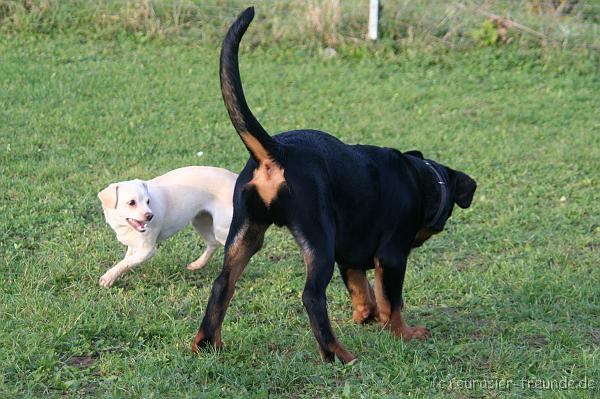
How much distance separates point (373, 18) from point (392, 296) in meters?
7.51

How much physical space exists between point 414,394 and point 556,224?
11.1 ft

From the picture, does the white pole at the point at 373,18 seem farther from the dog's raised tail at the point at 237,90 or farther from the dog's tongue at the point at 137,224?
the dog's raised tail at the point at 237,90

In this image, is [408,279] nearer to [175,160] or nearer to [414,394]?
[414,394]

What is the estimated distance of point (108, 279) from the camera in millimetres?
5676

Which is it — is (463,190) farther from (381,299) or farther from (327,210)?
(327,210)

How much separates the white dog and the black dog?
110 cm

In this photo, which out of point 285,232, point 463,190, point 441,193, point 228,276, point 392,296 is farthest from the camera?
point 285,232

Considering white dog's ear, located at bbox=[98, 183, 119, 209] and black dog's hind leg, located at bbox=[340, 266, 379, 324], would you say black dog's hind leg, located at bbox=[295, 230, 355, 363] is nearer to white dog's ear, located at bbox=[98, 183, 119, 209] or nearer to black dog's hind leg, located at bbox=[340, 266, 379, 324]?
black dog's hind leg, located at bbox=[340, 266, 379, 324]

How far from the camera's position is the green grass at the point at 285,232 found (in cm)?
457

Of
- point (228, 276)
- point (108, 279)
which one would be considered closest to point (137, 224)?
point (108, 279)

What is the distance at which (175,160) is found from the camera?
27.7ft

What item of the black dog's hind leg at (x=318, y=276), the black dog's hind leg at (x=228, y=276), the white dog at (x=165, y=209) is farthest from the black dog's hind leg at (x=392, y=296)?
the white dog at (x=165, y=209)

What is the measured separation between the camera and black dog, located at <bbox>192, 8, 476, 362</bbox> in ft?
14.5

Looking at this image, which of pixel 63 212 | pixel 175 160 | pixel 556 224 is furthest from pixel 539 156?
pixel 63 212
